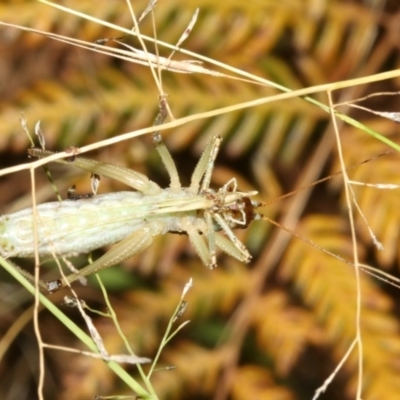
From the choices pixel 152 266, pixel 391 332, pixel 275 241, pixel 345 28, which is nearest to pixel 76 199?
pixel 152 266

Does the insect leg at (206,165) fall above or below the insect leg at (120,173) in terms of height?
above

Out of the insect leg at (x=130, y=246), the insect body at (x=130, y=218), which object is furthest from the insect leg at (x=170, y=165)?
the insect leg at (x=130, y=246)

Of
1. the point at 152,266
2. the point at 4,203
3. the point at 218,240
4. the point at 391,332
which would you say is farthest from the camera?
the point at 4,203

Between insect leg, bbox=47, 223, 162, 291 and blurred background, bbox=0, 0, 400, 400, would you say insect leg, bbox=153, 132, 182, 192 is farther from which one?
blurred background, bbox=0, 0, 400, 400

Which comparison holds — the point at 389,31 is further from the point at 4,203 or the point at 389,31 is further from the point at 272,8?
the point at 4,203

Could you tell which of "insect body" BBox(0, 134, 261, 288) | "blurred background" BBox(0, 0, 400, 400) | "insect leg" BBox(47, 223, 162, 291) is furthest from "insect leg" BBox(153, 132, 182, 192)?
"blurred background" BBox(0, 0, 400, 400)

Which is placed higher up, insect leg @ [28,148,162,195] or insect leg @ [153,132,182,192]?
insect leg @ [153,132,182,192]

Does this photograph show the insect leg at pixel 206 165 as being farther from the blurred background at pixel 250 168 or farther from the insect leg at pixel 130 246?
the blurred background at pixel 250 168
